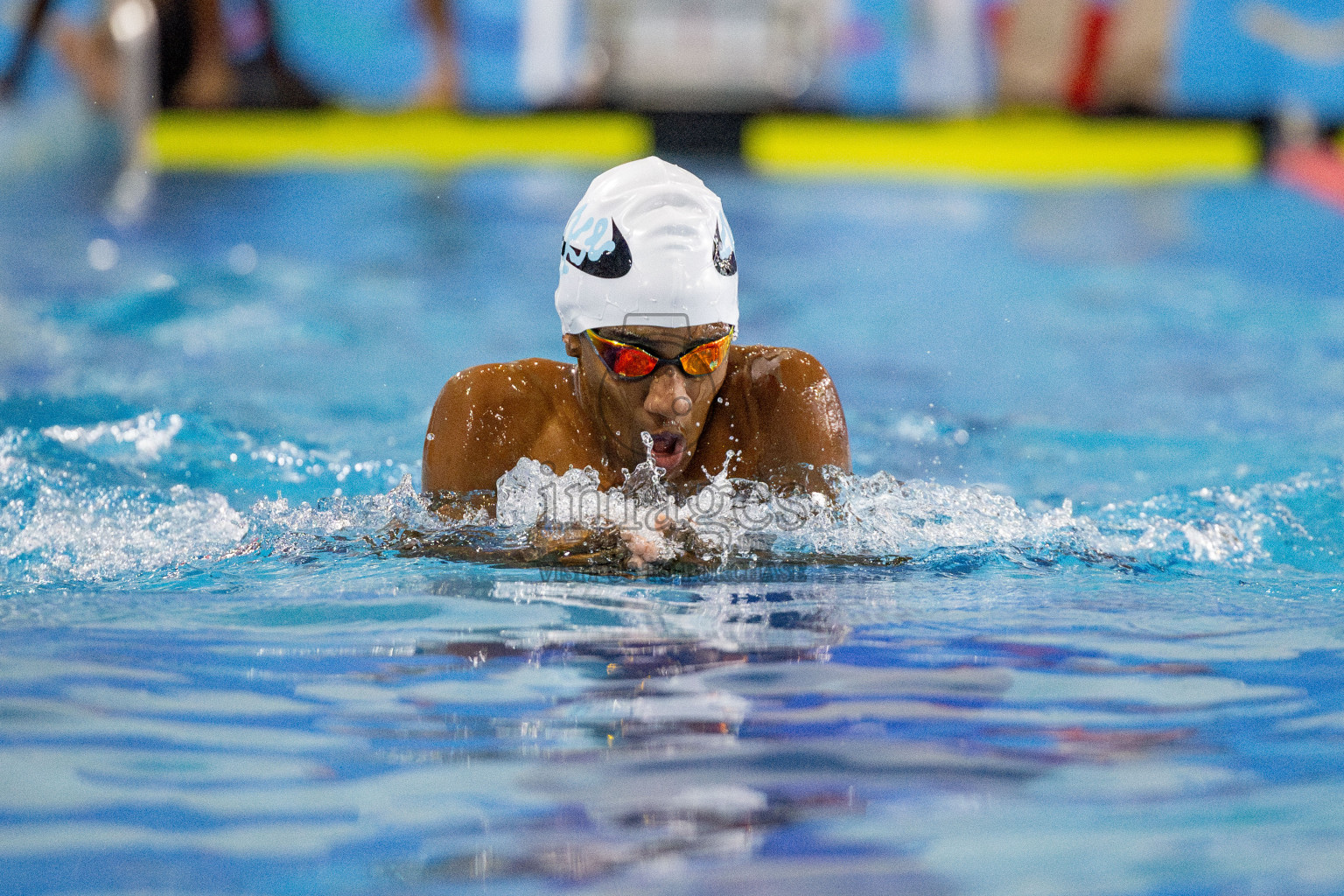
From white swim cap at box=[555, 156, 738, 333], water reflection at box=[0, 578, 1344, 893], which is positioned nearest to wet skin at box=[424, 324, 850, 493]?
white swim cap at box=[555, 156, 738, 333]

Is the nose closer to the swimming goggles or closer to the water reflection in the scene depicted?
the swimming goggles

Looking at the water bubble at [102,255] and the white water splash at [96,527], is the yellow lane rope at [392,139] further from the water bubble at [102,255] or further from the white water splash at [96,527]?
the white water splash at [96,527]

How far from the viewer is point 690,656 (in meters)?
2.51

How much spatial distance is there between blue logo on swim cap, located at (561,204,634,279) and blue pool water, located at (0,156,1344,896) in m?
0.58

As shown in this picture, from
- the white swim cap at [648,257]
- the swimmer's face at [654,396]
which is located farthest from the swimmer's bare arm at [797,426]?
the white swim cap at [648,257]

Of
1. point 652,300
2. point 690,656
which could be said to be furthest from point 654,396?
point 690,656

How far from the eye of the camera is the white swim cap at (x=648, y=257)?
9.34 feet

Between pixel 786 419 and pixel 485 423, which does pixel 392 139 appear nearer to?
pixel 485 423

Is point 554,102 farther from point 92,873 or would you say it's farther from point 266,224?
point 92,873

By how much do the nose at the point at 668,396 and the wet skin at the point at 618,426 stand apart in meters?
0.07

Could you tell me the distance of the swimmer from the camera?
2.85 meters

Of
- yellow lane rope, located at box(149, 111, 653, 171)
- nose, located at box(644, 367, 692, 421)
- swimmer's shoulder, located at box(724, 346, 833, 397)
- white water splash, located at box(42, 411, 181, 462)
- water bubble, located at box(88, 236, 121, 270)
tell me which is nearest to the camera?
nose, located at box(644, 367, 692, 421)

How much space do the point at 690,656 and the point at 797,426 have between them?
743 mm

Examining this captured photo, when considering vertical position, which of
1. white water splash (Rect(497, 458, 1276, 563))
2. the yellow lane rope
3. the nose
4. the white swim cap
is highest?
the yellow lane rope
